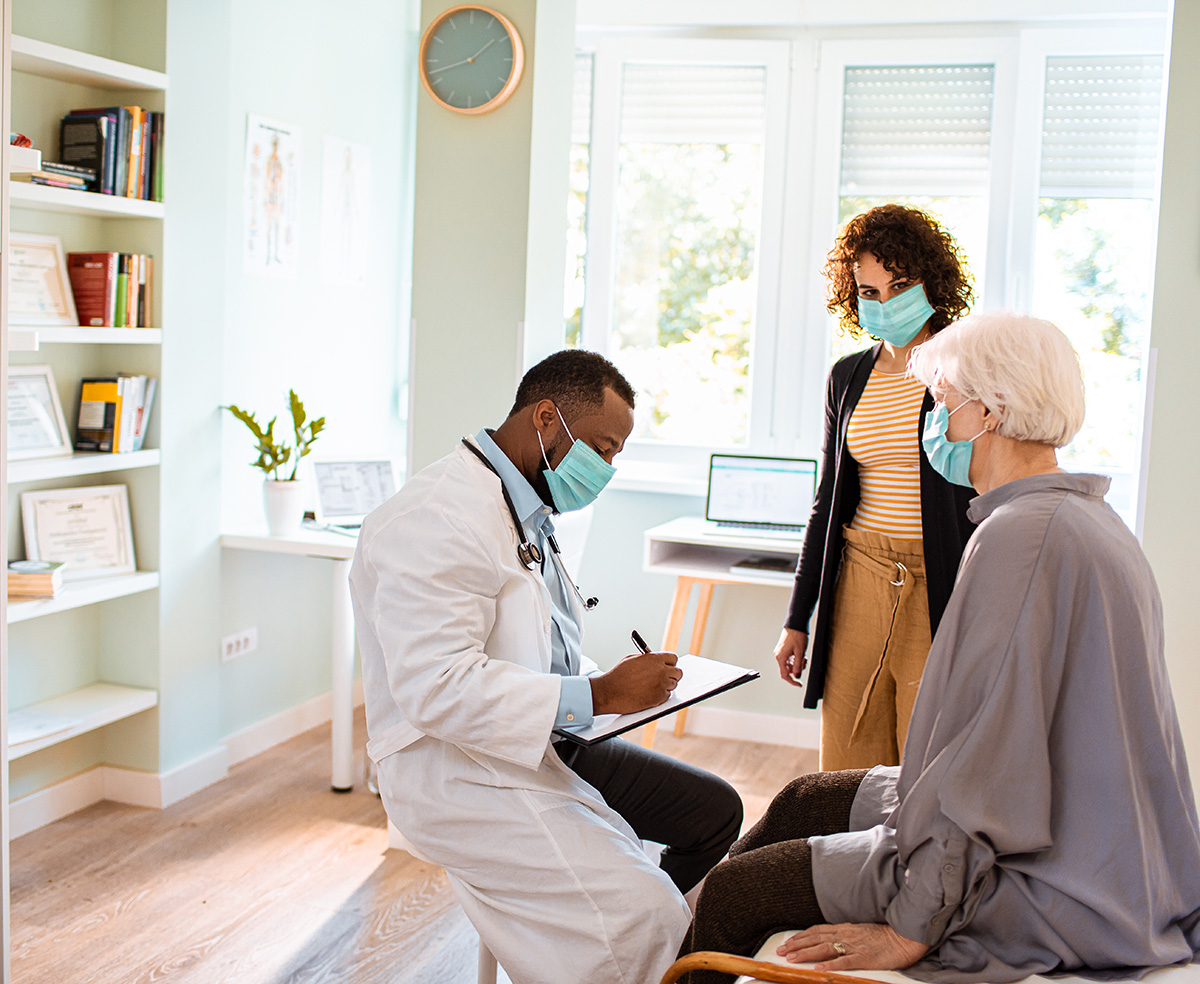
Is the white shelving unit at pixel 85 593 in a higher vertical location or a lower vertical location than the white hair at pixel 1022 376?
lower

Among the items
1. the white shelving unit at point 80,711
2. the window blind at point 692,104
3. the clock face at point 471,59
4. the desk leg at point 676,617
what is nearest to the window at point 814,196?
the window blind at point 692,104

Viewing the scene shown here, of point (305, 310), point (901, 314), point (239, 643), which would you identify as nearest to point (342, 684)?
point (239, 643)

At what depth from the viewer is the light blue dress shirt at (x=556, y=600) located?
1.54 meters

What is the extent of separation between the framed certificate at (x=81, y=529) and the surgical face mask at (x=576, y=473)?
5.71 feet

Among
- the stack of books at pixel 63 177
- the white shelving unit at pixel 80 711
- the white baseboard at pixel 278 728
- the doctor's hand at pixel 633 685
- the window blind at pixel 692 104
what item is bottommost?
the white baseboard at pixel 278 728

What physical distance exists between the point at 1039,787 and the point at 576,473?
2.61 feet

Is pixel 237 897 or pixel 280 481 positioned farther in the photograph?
pixel 280 481

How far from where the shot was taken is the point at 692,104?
156 inches

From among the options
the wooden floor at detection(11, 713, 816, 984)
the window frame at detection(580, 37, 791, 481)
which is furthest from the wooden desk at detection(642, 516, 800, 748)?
the wooden floor at detection(11, 713, 816, 984)

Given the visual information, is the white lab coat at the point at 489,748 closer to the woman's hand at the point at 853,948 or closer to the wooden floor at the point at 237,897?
the woman's hand at the point at 853,948

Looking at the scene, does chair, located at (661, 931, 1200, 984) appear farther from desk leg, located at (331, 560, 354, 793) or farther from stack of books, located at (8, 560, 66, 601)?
desk leg, located at (331, 560, 354, 793)

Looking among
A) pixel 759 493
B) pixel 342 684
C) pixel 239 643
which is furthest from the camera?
pixel 759 493

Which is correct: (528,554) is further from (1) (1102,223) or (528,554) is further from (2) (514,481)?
(1) (1102,223)

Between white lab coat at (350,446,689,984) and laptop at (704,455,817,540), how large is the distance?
Answer: 201 cm
